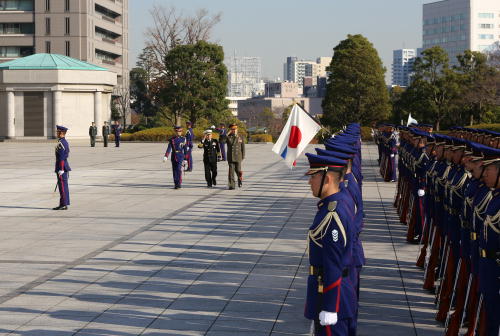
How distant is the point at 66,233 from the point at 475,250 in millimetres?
9077

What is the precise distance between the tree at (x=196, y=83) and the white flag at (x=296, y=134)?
5048 cm

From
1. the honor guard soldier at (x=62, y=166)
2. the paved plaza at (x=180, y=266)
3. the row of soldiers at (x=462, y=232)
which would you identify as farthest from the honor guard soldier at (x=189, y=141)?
the row of soldiers at (x=462, y=232)

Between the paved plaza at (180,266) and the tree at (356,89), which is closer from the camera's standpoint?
the paved plaza at (180,266)

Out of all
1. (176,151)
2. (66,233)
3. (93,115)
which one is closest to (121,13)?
(93,115)

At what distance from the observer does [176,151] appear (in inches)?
842

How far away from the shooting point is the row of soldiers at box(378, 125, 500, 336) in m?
6.25

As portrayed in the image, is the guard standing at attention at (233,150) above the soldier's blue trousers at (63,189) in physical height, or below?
above

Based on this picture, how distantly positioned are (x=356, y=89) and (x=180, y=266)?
5138 cm

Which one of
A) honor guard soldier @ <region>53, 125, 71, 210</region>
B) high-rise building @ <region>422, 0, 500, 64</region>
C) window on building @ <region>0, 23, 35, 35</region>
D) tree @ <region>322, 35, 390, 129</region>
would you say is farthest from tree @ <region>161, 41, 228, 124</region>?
high-rise building @ <region>422, 0, 500, 64</region>

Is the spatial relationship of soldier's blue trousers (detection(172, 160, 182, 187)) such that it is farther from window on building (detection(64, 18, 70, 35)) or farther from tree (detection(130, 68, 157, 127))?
window on building (detection(64, 18, 70, 35))

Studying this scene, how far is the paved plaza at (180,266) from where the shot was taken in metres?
8.27

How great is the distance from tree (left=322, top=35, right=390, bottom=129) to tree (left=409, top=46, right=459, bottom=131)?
284cm

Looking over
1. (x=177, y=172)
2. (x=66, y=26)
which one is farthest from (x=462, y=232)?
(x=66, y=26)

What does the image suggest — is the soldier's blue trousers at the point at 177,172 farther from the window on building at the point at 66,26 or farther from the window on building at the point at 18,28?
the window on building at the point at 18,28
